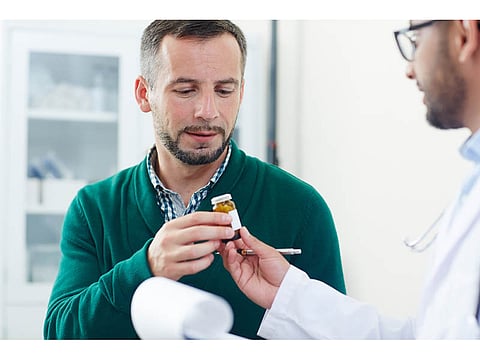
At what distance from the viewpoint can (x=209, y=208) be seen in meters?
1.11

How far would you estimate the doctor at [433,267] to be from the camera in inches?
29.8

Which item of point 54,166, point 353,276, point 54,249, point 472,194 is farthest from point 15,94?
point 472,194

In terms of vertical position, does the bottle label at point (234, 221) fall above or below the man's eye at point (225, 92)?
below

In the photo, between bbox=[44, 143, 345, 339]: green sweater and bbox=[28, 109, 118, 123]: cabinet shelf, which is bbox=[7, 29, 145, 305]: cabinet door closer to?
bbox=[28, 109, 118, 123]: cabinet shelf

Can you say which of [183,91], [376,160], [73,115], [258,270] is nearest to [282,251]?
[258,270]

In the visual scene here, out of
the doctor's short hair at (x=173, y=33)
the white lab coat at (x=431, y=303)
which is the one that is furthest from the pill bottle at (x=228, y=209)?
the doctor's short hair at (x=173, y=33)

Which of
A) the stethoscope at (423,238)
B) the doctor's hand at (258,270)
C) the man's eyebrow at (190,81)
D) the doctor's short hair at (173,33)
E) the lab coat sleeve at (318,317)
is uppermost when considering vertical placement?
the doctor's short hair at (173,33)

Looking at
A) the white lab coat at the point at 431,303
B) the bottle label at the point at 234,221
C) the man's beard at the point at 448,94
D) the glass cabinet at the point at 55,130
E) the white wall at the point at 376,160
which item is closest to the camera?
the white lab coat at the point at 431,303

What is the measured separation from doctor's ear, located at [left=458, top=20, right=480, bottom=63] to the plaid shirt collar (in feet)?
1.40

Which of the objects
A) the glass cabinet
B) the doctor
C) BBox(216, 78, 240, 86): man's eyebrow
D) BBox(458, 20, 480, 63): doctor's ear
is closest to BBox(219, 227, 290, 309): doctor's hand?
the doctor

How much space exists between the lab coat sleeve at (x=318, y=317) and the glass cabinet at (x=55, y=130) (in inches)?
49.6

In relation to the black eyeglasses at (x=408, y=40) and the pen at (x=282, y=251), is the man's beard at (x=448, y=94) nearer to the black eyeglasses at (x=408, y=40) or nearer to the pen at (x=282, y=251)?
the black eyeglasses at (x=408, y=40)

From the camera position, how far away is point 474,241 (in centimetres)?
76

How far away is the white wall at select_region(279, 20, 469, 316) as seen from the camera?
1.28 meters
